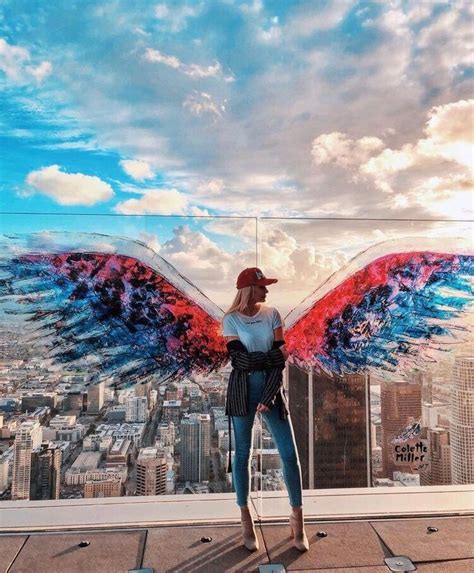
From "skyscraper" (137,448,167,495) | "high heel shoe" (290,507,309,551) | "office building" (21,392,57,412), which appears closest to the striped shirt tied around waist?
"high heel shoe" (290,507,309,551)

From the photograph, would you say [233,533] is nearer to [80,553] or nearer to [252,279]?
[80,553]

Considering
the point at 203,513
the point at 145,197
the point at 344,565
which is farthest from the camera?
the point at 145,197

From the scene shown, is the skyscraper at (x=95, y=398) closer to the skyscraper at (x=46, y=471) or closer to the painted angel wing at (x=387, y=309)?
the skyscraper at (x=46, y=471)

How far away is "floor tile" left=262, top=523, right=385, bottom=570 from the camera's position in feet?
5.92

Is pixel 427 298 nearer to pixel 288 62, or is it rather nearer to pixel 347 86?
pixel 347 86

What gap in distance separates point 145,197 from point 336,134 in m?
1.20

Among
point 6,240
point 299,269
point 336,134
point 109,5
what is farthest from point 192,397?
point 109,5

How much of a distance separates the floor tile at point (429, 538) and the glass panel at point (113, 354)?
0.77m

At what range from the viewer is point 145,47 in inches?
109

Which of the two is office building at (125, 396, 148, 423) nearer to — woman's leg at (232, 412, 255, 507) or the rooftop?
the rooftop

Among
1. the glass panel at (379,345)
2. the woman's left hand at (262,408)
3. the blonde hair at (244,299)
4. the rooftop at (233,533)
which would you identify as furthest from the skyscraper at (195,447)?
the blonde hair at (244,299)

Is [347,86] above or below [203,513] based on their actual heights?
above

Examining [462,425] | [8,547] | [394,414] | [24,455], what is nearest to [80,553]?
[8,547]

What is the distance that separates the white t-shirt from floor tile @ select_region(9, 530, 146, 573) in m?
0.95
